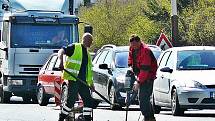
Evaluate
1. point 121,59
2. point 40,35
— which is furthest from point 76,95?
point 40,35

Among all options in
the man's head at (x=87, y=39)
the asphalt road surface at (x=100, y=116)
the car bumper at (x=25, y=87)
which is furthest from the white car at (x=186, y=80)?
the car bumper at (x=25, y=87)

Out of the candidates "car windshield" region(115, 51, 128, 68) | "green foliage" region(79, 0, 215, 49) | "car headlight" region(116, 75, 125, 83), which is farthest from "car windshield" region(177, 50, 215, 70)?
"green foliage" region(79, 0, 215, 49)

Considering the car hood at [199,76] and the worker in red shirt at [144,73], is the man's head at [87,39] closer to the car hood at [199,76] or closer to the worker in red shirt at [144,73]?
the worker in red shirt at [144,73]

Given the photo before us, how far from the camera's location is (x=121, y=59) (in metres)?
22.7

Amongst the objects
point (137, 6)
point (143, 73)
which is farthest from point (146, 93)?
point (137, 6)

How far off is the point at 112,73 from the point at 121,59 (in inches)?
26.3

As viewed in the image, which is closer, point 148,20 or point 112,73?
point 112,73

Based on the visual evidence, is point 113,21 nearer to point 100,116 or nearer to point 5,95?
point 5,95

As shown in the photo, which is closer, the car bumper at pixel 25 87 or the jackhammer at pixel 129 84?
the jackhammer at pixel 129 84

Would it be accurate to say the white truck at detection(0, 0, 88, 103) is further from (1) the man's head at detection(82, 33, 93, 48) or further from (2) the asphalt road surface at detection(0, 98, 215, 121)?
(1) the man's head at detection(82, 33, 93, 48)

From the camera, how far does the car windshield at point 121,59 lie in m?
22.5

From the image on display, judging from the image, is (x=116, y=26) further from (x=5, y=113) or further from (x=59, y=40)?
(x=5, y=113)

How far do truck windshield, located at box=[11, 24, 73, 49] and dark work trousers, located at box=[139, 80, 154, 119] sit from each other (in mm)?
12097

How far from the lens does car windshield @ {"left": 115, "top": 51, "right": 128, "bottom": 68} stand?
→ 73.8ft
